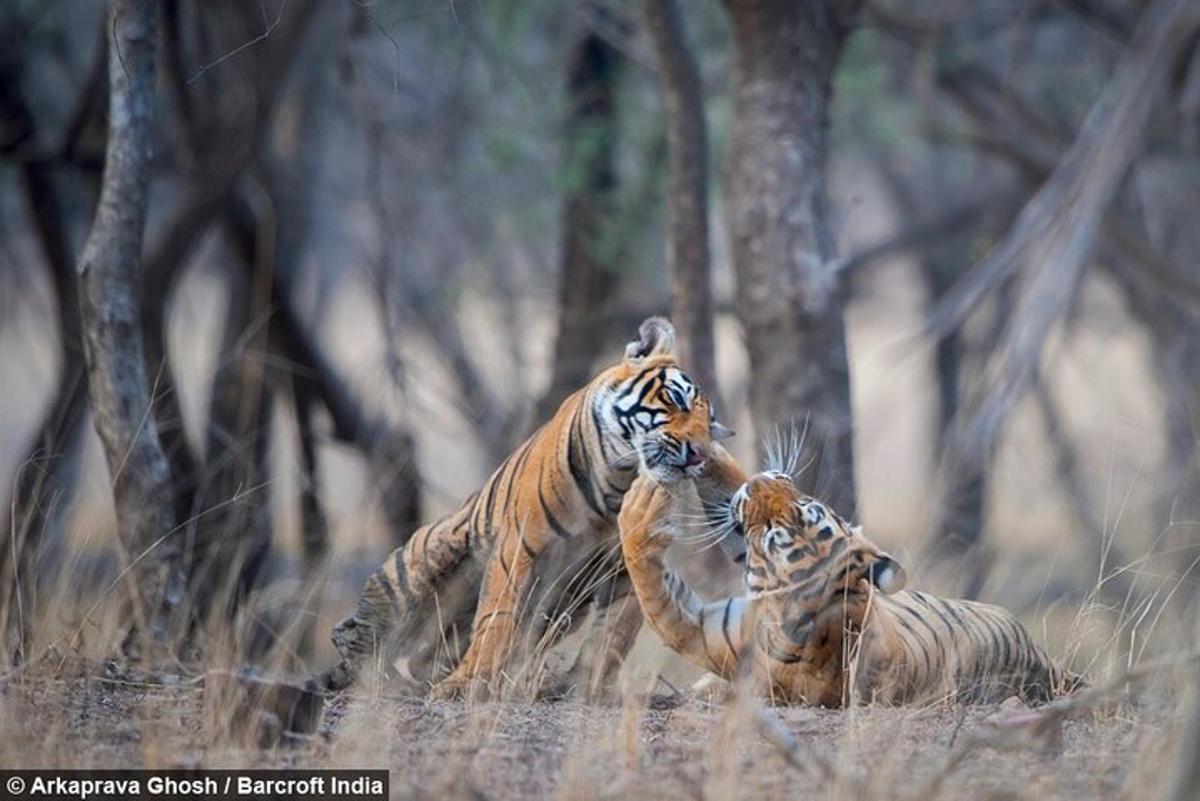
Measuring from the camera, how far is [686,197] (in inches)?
317

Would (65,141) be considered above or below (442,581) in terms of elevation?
above

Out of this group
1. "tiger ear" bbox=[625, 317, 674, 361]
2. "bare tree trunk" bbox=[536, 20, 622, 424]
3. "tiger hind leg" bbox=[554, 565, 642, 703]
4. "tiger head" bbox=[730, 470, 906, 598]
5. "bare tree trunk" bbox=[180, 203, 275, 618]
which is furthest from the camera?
"bare tree trunk" bbox=[536, 20, 622, 424]

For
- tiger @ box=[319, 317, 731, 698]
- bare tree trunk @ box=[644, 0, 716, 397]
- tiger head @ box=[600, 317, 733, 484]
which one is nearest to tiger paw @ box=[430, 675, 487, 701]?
tiger @ box=[319, 317, 731, 698]

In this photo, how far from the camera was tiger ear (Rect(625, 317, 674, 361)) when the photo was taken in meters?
5.73

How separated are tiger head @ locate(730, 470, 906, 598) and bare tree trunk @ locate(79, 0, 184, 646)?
213cm

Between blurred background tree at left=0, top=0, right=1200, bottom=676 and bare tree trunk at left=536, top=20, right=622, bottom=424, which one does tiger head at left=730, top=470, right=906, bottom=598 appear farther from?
bare tree trunk at left=536, top=20, right=622, bottom=424

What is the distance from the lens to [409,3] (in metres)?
10.7

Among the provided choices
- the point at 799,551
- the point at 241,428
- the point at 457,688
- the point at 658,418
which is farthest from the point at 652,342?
the point at 241,428

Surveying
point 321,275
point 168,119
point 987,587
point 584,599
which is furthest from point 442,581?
point 321,275

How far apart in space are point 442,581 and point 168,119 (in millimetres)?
7262

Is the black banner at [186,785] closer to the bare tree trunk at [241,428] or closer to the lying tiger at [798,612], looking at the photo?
the lying tiger at [798,612]

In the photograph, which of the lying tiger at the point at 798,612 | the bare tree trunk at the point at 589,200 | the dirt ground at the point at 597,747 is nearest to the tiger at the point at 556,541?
the lying tiger at the point at 798,612

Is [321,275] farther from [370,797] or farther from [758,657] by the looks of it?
[370,797]

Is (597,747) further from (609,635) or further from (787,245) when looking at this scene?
(787,245)
